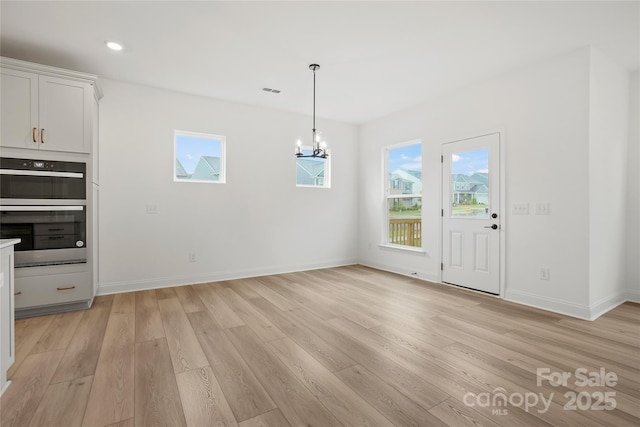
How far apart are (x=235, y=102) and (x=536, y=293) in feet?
16.1

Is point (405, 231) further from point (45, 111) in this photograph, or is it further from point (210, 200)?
point (45, 111)

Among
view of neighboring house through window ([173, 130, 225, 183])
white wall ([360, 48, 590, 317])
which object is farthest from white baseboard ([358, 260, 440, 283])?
view of neighboring house through window ([173, 130, 225, 183])

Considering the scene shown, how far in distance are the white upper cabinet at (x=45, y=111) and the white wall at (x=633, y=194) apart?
643 cm

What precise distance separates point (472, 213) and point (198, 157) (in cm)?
414

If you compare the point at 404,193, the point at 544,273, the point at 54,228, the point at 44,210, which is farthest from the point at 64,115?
the point at 544,273

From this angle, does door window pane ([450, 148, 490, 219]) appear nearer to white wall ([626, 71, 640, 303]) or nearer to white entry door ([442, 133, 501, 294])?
white entry door ([442, 133, 501, 294])

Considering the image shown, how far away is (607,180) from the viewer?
3.45 meters

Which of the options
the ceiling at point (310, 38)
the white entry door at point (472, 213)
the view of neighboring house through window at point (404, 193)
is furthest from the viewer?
the view of neighboring house through window at point (404, 193)

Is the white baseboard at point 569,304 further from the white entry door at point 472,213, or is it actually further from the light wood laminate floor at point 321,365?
the white entry door at point 472,213

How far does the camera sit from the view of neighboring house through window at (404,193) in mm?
5219

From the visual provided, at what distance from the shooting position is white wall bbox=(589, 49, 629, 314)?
323cm

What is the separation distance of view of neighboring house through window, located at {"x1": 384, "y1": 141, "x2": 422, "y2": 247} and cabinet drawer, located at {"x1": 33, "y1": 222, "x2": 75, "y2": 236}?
4661mm

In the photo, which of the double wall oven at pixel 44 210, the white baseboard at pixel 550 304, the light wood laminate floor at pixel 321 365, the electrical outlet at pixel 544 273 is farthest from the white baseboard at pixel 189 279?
the electrical outlet at pixel 544 273

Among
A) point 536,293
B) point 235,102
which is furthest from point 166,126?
point 536,293
